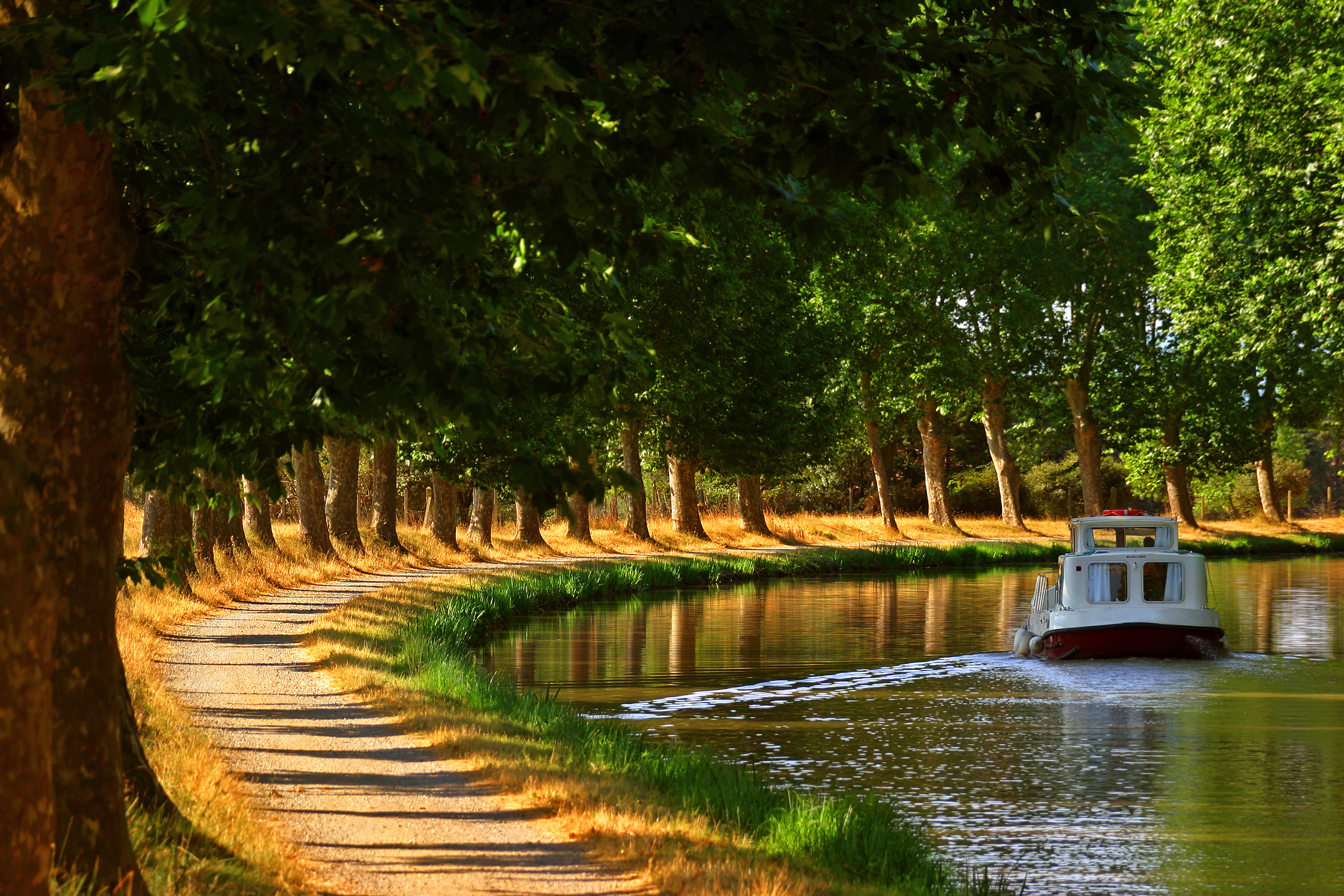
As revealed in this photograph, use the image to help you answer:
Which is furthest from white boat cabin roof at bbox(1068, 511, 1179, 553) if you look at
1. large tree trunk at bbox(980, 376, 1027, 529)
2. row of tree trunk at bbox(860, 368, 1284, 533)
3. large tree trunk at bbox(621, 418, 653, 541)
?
large tree trunk at bbox(980, 376, 1027, 529)

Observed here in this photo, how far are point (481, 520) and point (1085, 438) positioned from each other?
2877 centimetres

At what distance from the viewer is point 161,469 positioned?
29.6 ft

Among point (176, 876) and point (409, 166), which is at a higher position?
point (409, 166)

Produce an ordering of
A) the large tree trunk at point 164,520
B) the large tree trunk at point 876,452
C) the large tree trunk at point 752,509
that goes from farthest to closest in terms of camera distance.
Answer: the large tree trunk at point 876,452 → the large tree trunk at point 752,509 → the large tree trunk at point 164,520

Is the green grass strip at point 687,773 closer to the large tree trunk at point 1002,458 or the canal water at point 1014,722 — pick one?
the canal water at point 1014,722

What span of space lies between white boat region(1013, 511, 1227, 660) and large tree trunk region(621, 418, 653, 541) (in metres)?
17.7

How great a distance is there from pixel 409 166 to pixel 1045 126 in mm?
3106

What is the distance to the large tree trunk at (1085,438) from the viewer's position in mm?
61594

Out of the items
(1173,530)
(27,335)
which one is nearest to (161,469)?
(27,335)

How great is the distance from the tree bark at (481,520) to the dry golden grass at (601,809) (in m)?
26.6

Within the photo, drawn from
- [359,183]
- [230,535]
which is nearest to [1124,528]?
[230,535]

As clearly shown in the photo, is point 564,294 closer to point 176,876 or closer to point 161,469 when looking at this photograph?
point 161,469

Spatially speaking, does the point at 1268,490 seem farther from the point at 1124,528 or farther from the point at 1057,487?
the point at 1124,528

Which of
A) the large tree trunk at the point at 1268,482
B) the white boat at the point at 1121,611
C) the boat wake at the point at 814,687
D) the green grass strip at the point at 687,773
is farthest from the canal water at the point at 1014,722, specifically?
the large tree trunk at the point at 1268,482
